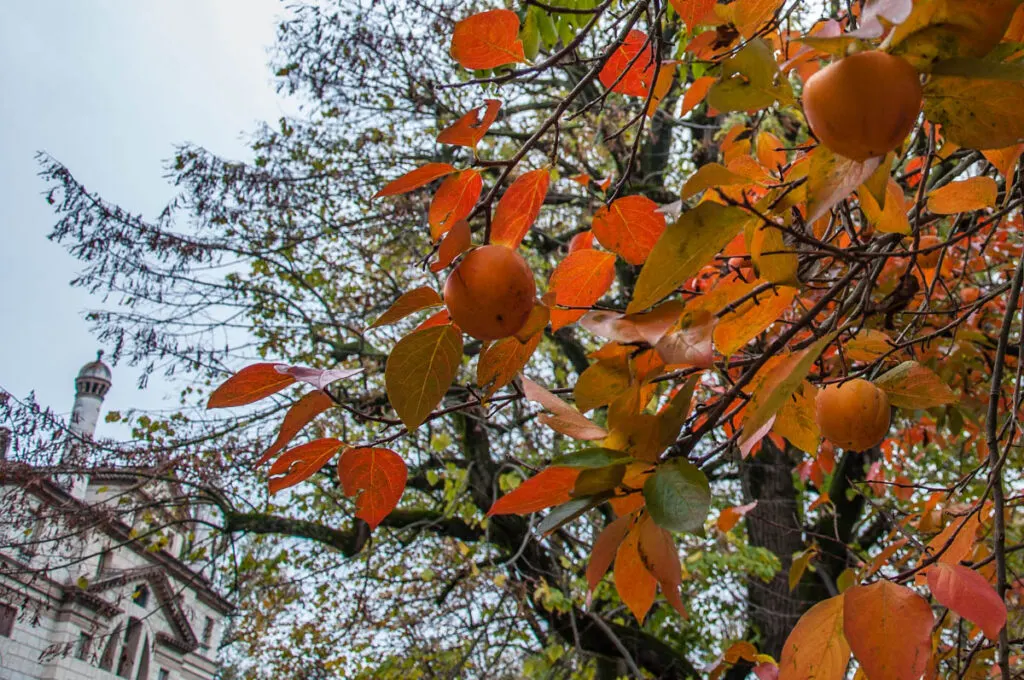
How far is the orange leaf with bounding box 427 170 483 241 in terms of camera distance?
85cm

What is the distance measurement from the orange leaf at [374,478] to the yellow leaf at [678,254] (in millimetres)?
371

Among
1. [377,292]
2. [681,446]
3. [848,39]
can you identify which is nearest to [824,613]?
[681,446]

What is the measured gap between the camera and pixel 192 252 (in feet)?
18.4

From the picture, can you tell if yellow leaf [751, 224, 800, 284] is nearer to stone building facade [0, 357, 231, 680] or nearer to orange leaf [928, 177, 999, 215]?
orange leaf [928, 177, 999, 215]

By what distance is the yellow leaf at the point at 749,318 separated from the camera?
0.84 meters

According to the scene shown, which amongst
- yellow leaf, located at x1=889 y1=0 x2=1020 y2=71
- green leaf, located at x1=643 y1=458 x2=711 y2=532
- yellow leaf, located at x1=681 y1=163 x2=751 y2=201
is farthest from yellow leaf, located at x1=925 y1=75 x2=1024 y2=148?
green leaf, located at x1=643 y1=458 x2=711 y2=532

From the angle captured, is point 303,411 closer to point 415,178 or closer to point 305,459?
point 305,459

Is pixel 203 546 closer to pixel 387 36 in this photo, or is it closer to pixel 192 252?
pixel 192 252

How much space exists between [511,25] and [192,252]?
5264 mm

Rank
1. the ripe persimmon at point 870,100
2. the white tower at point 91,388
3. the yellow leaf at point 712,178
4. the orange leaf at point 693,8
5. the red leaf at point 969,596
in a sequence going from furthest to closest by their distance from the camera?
the white tower at point 91,388 < the orange leaf at point 693,8 < the red leaf at point 969,596 < the yellow leaf at point 712,178 < the ripe persimmon at point 870,100

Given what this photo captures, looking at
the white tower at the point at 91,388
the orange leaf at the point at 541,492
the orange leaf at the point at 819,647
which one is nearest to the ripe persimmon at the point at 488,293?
the orange leaf at the point at 541,492

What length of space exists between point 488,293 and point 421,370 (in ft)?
0.36

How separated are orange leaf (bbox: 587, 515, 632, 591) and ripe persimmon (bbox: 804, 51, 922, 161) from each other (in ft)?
1.27

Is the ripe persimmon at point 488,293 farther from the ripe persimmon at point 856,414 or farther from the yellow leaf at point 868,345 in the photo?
the yellow leaf at point 868,345
